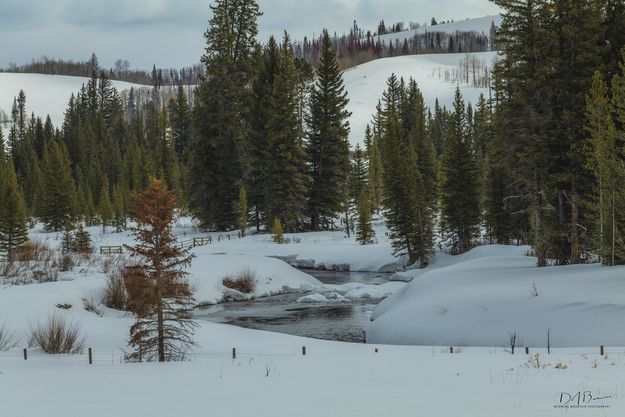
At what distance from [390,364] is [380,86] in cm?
16572

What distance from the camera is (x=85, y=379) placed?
10.6m

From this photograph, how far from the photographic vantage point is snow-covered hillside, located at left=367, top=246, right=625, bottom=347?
16281 mm

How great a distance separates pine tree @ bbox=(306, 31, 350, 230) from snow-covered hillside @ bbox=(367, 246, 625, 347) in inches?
1205

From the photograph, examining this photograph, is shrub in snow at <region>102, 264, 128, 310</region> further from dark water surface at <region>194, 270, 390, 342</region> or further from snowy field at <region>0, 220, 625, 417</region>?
dark water surface at <region>194, 270, 390, 342</region>

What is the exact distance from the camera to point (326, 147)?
55.8 meters

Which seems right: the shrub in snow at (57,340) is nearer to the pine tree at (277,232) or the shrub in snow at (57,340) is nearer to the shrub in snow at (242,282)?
the shrub in snow at (242,282)

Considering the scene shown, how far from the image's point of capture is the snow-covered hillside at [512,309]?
16281 millimetres

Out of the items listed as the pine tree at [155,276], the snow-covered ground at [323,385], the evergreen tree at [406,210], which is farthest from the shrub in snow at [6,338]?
the evergreen tree at [406,210]

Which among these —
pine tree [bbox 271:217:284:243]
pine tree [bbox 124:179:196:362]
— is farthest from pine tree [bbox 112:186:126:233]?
pine tree [bbox 124:179:196:362]

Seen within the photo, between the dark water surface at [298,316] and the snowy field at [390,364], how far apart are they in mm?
1569

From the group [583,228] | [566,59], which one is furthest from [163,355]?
[566,59]

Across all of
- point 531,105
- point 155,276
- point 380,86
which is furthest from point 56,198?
point 380,86

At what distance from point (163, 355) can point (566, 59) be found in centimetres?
2141

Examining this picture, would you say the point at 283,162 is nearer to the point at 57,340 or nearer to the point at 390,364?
the point at 57,340
